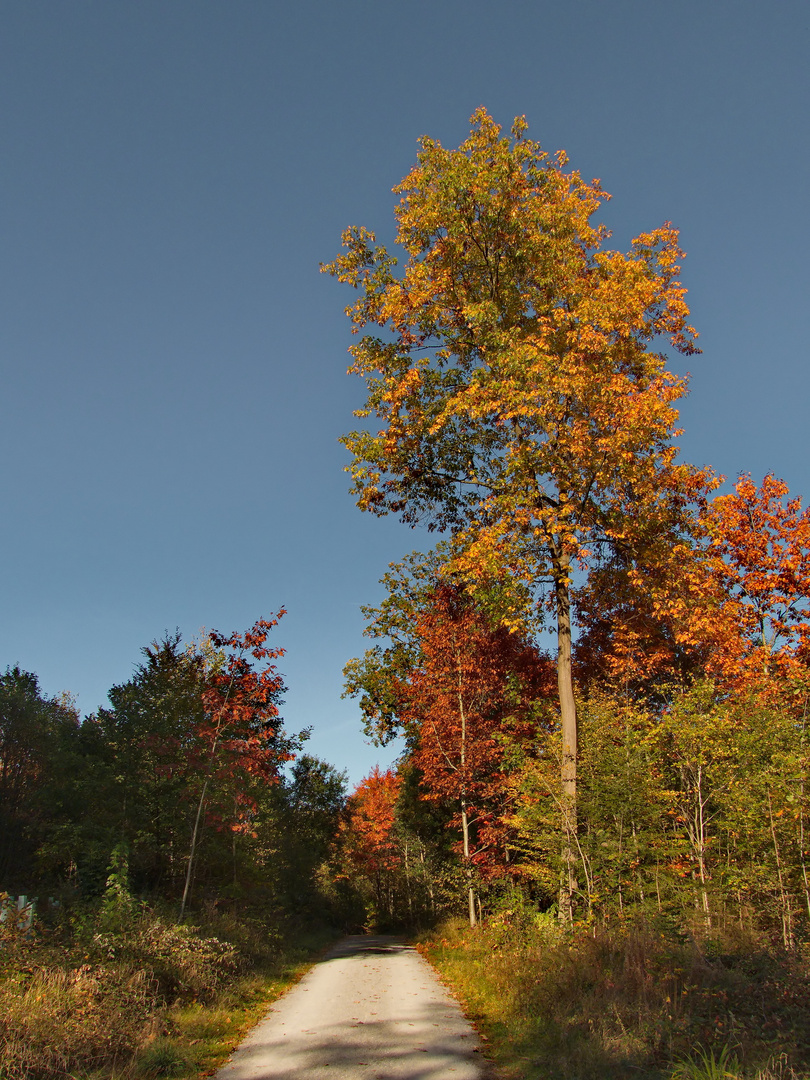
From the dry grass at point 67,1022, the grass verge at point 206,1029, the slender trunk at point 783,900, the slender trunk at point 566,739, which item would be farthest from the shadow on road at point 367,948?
the dry grass at point 67,1022

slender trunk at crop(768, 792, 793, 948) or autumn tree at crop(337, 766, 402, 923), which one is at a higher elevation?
slender trunk at crop(768, 792, 793, 948)

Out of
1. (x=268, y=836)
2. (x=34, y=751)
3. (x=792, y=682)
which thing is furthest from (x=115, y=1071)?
(x=34, y=751)

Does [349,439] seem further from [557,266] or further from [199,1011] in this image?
[199,1011]

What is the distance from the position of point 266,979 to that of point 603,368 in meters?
14.9

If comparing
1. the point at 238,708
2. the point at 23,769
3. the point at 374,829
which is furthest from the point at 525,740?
the point at 374,829

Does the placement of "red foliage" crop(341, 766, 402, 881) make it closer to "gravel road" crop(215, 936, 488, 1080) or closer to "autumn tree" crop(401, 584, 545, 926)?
"autumn tree" crop(401, 584, 545, 926)

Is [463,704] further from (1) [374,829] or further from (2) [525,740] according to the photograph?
(1) [374,829]

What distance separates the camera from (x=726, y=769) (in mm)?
11594

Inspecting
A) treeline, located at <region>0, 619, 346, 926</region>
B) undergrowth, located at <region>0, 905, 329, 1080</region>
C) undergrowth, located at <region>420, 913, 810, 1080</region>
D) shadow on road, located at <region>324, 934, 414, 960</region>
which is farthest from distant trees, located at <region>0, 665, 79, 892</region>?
undergrowth, located at <region>420, 913, 810, 1080</region>

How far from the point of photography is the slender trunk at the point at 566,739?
39.2 ft

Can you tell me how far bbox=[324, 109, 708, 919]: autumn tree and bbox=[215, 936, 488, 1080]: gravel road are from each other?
184 inches

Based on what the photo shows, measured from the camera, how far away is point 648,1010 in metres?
6.75

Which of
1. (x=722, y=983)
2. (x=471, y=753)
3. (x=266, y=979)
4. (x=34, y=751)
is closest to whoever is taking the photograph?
(x=722, y=983)

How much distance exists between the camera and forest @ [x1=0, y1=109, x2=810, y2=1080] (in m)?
7.30
